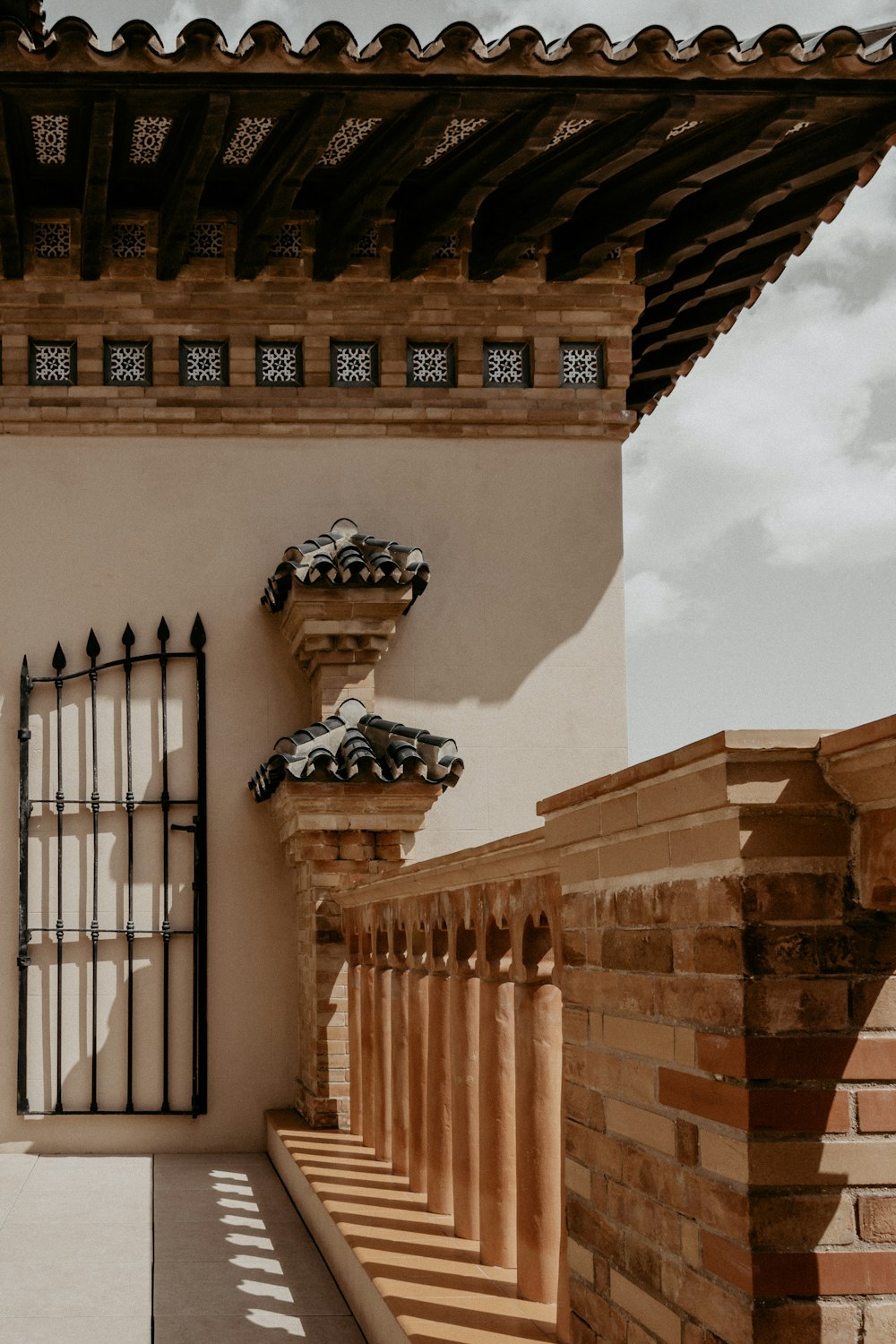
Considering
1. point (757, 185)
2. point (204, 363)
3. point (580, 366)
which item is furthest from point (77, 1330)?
point (757, 185)

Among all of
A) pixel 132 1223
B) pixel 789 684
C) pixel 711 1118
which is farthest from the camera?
pixel 789 684

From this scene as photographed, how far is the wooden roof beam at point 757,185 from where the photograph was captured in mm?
7289

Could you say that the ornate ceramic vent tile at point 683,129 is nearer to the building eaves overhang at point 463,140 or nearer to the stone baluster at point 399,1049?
the building eaves overhang at point 463,140

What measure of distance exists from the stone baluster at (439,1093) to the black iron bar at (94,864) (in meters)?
3.39

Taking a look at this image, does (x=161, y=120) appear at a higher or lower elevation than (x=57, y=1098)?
higher

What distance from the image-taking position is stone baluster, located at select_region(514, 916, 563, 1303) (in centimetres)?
345

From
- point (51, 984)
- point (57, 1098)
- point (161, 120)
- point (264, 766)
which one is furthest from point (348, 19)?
point (57, 1098)

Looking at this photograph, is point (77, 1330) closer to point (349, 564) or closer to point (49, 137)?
point (349, 564)

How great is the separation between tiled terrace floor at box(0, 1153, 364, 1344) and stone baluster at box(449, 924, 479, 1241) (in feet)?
1.67

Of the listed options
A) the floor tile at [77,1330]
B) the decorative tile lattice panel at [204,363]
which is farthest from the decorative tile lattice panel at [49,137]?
the floor tile at [77,1330]

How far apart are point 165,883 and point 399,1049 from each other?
2.70 m

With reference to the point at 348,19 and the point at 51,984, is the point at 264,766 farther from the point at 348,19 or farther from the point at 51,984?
the point at 348,19

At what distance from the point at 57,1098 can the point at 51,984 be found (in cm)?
57

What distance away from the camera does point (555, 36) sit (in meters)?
7.85
